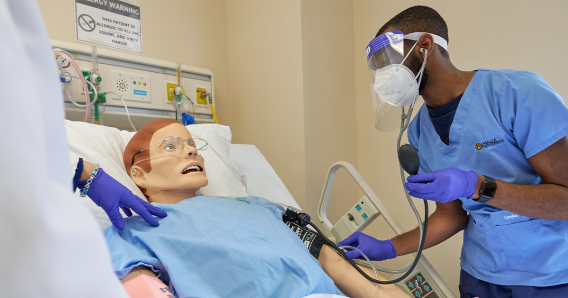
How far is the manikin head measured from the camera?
1307 mm

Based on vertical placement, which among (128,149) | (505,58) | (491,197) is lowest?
(491,197)

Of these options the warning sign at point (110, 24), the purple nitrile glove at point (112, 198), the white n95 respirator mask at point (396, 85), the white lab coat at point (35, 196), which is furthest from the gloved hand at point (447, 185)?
the warning sign at point (110, 24)

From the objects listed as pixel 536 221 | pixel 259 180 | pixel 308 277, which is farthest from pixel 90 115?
pixel 536 221

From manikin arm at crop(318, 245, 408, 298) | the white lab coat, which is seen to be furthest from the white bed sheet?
the white lab coat

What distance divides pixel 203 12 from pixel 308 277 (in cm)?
210

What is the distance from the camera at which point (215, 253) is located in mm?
956

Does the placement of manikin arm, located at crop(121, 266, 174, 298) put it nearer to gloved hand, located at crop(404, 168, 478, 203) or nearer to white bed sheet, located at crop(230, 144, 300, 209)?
gloved hand, located at crop(404, 168, 478, 203)

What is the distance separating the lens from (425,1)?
219cm

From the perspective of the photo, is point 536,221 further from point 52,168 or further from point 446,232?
point 52,168

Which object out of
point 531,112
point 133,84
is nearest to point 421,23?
point 531,112

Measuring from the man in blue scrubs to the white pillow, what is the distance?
666mm

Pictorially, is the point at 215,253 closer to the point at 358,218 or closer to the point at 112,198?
the point at 112,198

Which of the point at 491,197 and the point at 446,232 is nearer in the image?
the point at 491,197

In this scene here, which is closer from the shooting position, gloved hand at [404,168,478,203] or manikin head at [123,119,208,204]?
gloved hand at [404,168,478,203]
